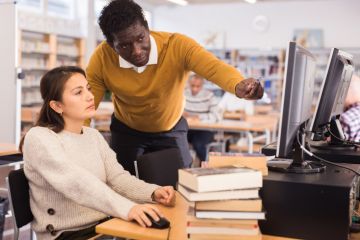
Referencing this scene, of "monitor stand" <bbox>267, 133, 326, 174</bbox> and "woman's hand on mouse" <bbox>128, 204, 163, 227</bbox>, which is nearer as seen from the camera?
"woman's hand on mouse" <bbox>128, 204, 163, 227</bbox>

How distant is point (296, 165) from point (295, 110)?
205mm

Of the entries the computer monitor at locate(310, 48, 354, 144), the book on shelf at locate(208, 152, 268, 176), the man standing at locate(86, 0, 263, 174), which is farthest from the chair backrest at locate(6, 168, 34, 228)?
the computer monitor at locate(310, 48, 354, 144)

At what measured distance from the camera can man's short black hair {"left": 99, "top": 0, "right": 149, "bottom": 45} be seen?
1954 mm

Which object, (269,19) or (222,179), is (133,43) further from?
(269,19)

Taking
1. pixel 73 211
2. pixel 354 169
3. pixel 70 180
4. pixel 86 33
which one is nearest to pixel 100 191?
pixel 70 180

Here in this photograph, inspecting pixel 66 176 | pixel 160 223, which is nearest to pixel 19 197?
pixel 66 176

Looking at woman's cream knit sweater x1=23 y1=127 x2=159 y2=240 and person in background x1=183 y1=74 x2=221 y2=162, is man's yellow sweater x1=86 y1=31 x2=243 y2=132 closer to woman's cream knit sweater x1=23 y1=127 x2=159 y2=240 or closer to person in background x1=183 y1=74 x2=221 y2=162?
woman's cream knit sweater x1=23 y1=127 x2=159 y2=240

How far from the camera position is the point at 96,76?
2.24 meters

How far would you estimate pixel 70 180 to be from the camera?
1.60 meters

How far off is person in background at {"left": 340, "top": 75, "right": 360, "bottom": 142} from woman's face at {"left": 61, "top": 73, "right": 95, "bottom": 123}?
1.34m

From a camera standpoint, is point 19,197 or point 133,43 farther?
point 133,43

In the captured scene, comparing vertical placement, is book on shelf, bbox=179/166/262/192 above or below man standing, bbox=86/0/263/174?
below

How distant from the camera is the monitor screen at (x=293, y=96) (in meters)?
1.38

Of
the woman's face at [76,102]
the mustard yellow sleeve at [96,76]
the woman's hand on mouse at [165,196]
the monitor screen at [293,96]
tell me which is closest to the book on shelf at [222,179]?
the monitor screen at [293,96]
